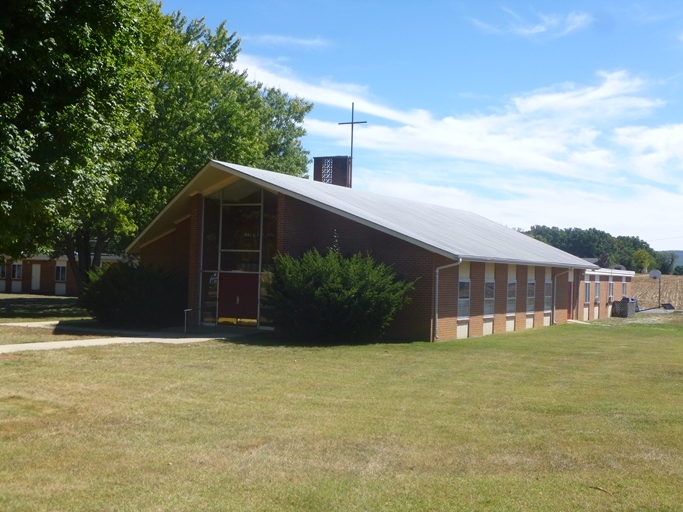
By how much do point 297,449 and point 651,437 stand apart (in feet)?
14.1

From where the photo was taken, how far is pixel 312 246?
2580 cm

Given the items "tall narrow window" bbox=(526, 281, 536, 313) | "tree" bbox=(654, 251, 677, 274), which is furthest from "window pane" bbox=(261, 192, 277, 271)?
"tree" bbox=(654, 251, 677, 274)

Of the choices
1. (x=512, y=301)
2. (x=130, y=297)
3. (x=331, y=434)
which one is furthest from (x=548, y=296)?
(x=331, y=434)

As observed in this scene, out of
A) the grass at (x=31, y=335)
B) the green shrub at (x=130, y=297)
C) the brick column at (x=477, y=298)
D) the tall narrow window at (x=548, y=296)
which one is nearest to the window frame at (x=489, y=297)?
the brick column at (x=477, y=298)

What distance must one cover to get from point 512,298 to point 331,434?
21911 millimetres

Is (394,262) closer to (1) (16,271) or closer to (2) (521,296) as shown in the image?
(2) (521,296)

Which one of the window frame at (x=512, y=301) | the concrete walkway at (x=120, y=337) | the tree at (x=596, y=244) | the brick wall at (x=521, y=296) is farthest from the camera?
the tree at (x=596, y=244)

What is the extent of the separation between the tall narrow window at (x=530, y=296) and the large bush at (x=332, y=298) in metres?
10.5

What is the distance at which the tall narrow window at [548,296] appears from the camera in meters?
34.6

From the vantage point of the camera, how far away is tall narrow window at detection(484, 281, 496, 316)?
2833 centimetres

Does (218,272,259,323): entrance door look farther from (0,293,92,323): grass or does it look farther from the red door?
(0,293,92,323): grass

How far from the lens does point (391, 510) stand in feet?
22.5

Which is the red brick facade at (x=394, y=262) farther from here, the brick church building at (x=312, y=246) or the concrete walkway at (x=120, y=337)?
the concrete walkway at (x=120, y=337)

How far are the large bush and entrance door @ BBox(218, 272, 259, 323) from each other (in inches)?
109
